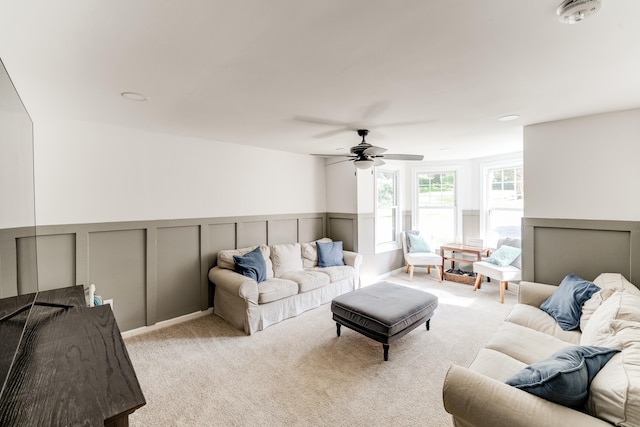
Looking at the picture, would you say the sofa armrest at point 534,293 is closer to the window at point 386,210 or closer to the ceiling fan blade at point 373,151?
the ceiling fan blade at point 373,151

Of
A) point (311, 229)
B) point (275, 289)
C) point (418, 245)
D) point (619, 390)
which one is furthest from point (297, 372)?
point (418, 245)

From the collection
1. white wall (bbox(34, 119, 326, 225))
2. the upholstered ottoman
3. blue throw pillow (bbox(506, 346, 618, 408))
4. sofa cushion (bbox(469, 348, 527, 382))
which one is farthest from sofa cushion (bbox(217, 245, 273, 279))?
blue throw pillow (bbox(506, 346, 618, 408))

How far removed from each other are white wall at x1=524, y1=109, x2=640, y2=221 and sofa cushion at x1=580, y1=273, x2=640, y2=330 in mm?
689

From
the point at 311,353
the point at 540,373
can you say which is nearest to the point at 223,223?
the point at 311,353

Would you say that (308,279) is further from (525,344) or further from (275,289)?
(525,344)

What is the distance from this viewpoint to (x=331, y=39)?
145 cm

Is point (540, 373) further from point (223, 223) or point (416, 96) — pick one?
point (223, 223)

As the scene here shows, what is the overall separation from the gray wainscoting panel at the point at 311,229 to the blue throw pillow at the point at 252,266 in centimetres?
134

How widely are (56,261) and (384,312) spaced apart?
3.39 metres

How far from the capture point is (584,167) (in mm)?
2914

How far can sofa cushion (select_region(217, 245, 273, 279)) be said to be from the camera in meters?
3.73

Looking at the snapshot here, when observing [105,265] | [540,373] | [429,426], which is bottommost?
[429,426]

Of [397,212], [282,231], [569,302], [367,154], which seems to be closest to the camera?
[569,302]

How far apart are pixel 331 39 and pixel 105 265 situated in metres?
3.31
